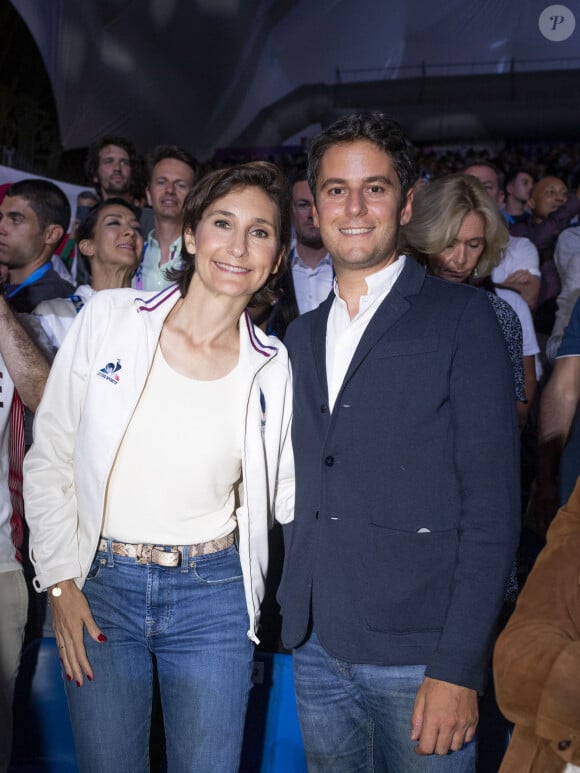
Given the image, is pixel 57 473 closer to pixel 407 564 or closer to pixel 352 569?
pixel 352 569

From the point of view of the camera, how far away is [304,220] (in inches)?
159

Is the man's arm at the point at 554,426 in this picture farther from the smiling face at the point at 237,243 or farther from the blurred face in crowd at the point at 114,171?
the blurred face in crowd at the point at 114,171

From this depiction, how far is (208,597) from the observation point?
179 centimetres

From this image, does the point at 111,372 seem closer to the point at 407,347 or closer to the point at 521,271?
the point at 407,347

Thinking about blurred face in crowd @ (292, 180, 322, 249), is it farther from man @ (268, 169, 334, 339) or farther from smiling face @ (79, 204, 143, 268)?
smiling face @ (79, 204, 143, 268)

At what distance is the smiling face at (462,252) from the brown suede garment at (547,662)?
52.3 inches

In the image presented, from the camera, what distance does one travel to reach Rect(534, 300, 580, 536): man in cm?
229

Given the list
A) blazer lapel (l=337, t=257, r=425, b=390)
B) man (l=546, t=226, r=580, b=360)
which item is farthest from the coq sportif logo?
man (l=546, t=226, r=580, b=360)

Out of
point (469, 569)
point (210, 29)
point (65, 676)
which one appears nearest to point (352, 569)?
point (469, 569)

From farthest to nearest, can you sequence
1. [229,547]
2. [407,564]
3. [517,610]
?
[229,547]
[407,564]
[517,610]

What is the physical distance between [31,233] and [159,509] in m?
1.75

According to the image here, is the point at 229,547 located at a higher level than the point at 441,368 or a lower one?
lower

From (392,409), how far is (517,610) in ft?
1.56

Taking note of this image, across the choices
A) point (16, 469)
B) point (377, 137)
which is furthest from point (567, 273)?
point (16, 469)
